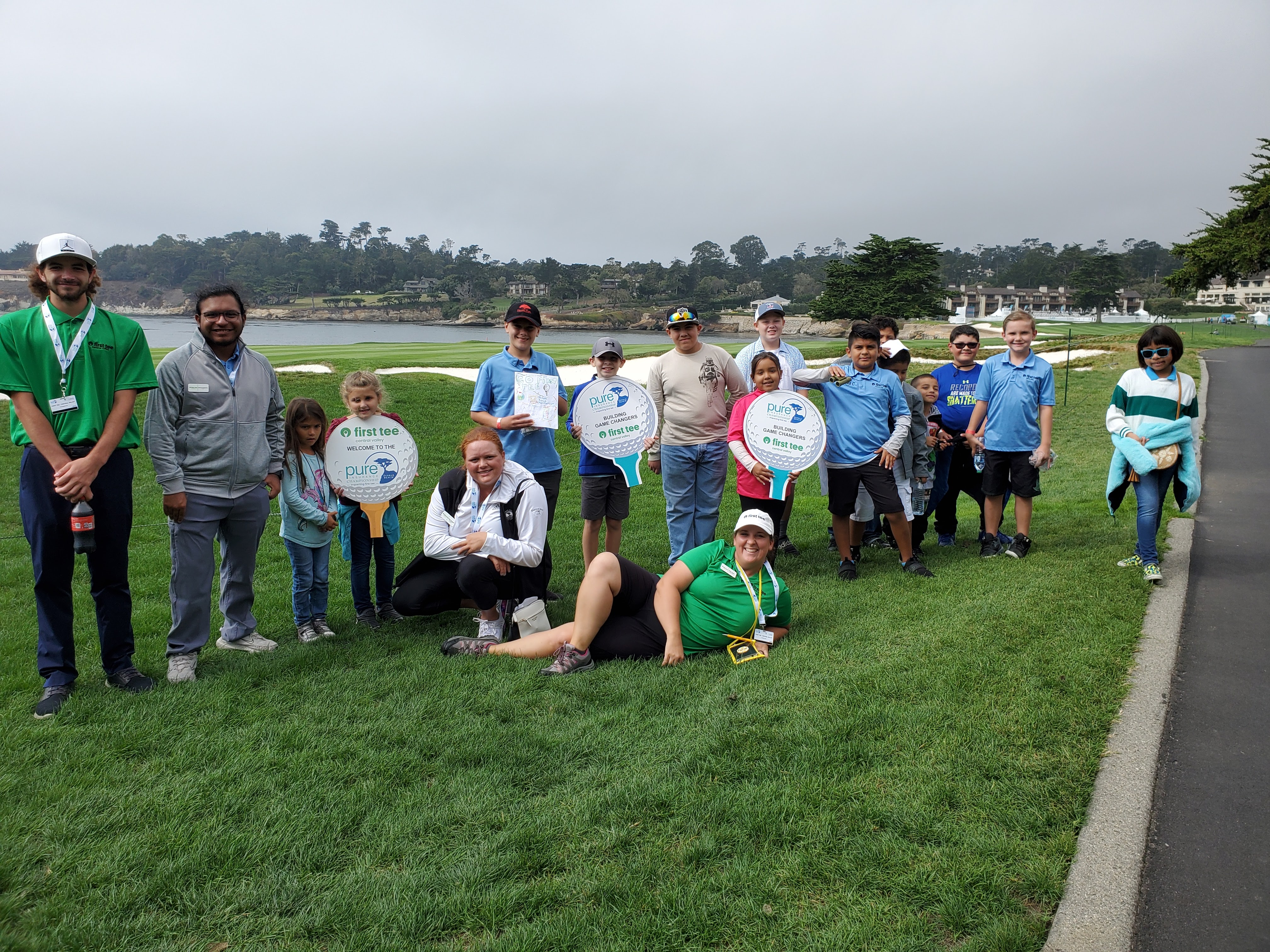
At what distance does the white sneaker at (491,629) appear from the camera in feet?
17.8

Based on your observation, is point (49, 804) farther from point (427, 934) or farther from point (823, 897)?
point (823, 897)

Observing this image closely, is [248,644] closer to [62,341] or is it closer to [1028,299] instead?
[62,341]

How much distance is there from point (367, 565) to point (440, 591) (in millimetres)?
641

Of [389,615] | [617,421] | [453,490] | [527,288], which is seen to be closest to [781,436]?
[617,421]

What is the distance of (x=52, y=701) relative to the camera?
4.26m

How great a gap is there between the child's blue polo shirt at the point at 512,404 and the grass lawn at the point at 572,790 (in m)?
1.46

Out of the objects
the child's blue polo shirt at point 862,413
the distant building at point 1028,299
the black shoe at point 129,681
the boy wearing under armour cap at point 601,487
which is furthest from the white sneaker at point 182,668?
the distant building at point 1028,299

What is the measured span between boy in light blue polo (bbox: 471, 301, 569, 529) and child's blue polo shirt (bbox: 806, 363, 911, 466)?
227cm

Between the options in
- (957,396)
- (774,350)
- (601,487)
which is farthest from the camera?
(957,396)

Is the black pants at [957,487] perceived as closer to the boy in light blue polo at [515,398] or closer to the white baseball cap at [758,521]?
the white baseball cap at [758,521]

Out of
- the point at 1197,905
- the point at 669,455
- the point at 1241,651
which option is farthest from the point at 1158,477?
the point at 1197,905

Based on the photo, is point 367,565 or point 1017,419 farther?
point 1017,419

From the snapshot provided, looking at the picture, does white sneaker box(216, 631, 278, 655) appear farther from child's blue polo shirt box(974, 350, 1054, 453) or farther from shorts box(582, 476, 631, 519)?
child's blue polo shirt box(974, 350, 1054, 453)

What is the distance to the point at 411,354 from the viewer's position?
2528 centimetres
